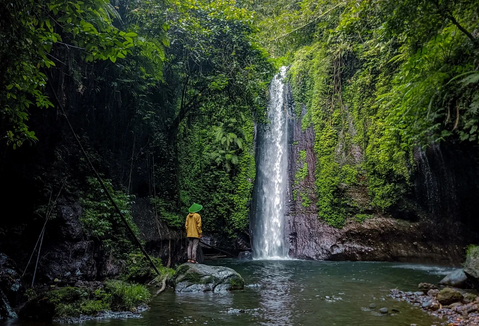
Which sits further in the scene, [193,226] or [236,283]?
[193,226]

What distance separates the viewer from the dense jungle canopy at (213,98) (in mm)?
5434

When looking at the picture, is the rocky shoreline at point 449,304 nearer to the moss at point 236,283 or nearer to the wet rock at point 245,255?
the moss at point 236,283

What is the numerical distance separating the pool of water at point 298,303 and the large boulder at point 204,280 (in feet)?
0.95

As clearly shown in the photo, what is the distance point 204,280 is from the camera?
6969mm

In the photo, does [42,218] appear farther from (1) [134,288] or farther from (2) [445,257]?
(2) [445,257]

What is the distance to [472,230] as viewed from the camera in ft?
35.4

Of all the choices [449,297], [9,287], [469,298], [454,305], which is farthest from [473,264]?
[9,287]

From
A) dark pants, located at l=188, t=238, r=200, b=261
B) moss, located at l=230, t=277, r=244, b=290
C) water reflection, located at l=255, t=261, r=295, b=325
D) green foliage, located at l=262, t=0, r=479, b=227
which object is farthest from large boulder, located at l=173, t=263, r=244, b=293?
green foliage, located at l=262, t=0, r=479, b=227

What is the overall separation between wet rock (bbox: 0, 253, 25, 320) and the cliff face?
34.3ft

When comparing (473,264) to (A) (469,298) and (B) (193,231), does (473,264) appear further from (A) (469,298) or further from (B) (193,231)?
(B) (193,231)

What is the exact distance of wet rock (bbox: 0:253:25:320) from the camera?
4.64 meters

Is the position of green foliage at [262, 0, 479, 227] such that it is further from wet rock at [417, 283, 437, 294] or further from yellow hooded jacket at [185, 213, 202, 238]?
yellow hooded jacket at [185, 213, 202, 238]

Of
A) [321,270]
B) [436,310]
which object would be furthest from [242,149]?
[436,310]

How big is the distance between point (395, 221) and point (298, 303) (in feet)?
27.0
